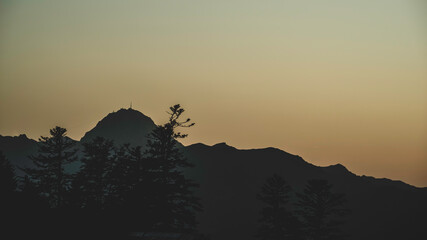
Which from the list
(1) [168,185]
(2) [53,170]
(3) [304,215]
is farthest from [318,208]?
(2) [53,170]

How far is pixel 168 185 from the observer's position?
38312mm

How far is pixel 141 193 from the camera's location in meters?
37.6

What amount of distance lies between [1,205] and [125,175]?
1939 cm

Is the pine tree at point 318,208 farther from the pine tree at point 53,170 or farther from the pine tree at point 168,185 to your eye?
the pine tree at point 53,170

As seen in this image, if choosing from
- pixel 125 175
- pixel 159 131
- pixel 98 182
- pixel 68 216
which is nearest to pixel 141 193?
pixel 125 175

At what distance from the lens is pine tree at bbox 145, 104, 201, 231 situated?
37125mm

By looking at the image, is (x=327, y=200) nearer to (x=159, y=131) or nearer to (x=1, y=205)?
(x=159, y=131)

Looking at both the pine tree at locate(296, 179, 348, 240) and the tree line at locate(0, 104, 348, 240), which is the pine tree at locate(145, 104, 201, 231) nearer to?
the tree line at locate(0, 104, 348, 240)

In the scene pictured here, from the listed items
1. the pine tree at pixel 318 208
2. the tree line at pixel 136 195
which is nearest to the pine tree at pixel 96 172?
the tree line at pixel 136 195

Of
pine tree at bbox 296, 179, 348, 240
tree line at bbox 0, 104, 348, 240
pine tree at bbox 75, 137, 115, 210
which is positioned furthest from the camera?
pine tree at bbox 296, 179, 348, 240

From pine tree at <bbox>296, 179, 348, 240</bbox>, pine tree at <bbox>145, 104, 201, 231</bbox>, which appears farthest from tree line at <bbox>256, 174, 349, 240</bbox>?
pine tree at <bbox>145, 104, 201, 231</bbox>

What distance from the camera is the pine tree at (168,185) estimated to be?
37125mm

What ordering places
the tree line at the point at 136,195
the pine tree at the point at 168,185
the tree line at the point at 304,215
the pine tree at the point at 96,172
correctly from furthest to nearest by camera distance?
the tree line at the point at 304,215 < the pine tree at the point at 96,172 < the pine tree at the point at 168,185 < the tree line at the point at 136,195

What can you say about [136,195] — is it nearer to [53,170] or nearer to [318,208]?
[53,170]
